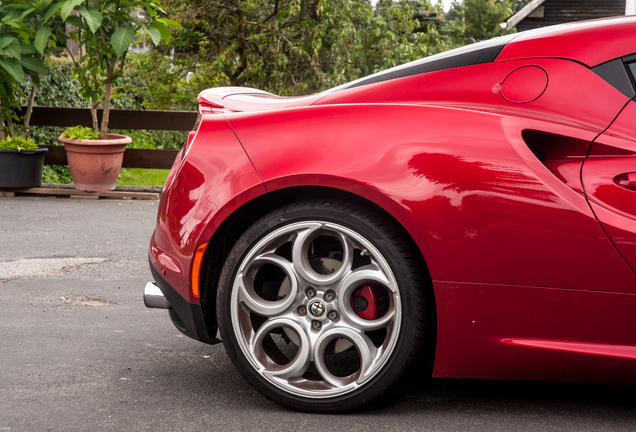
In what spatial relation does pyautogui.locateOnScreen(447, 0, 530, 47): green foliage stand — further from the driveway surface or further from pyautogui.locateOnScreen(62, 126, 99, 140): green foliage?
the driveway surface

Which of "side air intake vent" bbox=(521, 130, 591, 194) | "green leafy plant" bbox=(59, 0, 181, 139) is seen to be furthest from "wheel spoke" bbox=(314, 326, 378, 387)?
"green leafy plant" bbox=(59, 0, 181, 139)

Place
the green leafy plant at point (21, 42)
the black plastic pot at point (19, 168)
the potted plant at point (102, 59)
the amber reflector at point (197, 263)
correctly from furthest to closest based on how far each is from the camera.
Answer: the black plastic pot at point (19, 168)
the potted plant at point (102, 59)
the green leafy plant at point (21, 42)
the amber reflector at point (197, 263)

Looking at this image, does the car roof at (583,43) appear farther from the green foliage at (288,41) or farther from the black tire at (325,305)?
the green foliage at (288,41)

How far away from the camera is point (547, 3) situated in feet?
64.0

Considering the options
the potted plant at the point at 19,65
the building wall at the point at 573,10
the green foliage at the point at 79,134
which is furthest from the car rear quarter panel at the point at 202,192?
the building wall at the point at 573,10

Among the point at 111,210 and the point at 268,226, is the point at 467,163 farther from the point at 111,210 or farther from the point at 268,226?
the point at 111,210

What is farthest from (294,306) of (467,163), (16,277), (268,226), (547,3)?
(547,3)

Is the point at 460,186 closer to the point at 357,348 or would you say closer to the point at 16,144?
the point at 357,348

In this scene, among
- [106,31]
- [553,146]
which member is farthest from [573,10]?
[553,146]

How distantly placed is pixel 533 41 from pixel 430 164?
1.90ft

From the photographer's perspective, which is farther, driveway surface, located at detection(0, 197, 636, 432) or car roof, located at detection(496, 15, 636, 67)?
driveway surface, located at detection(0, 197, 636, 432)

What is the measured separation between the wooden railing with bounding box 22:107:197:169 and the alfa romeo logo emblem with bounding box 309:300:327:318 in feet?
22.8

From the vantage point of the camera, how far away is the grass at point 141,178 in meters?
10.8

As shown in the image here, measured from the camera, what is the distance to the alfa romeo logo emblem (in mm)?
2330
